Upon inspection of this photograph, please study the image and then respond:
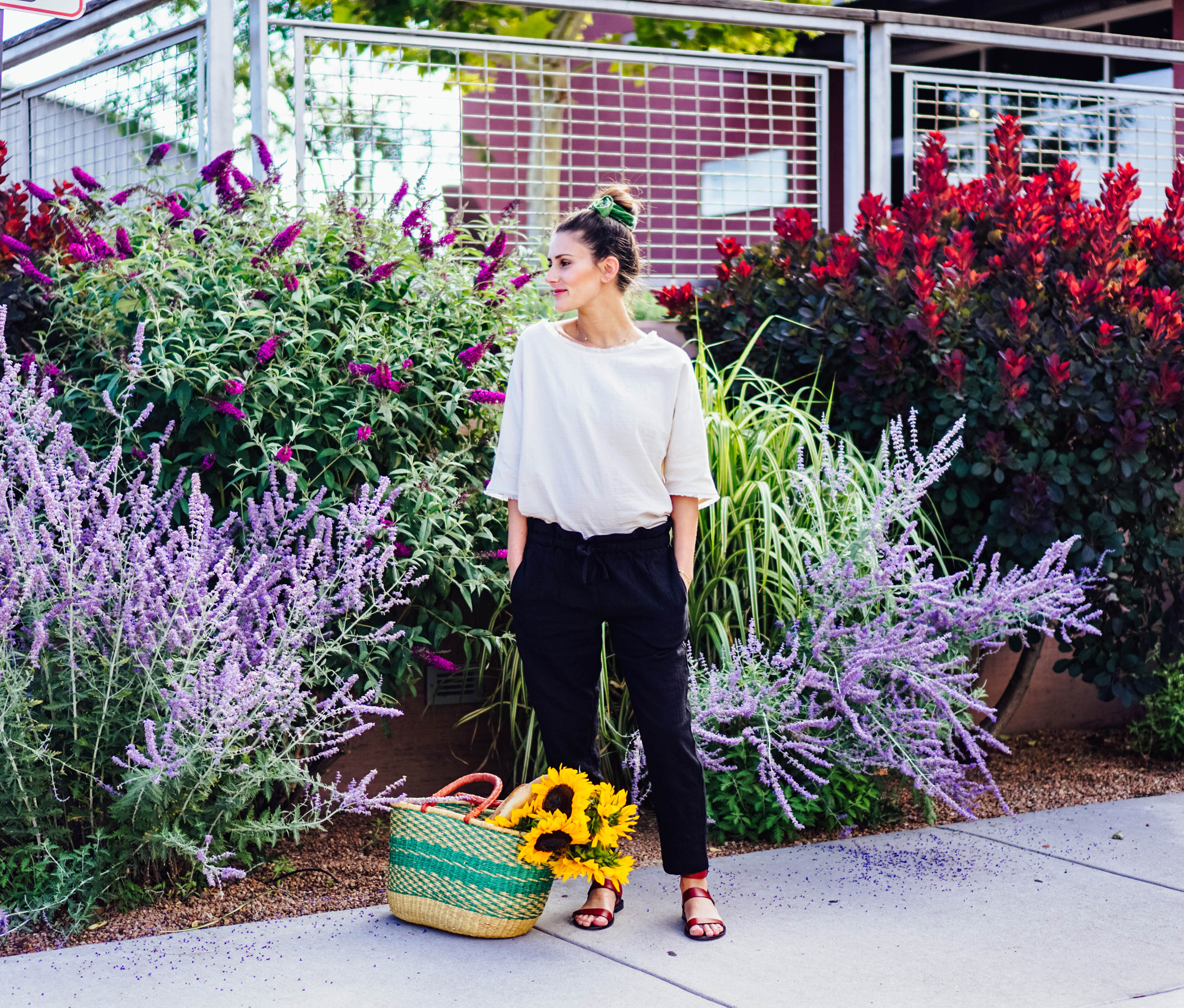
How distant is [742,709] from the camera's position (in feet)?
12.5

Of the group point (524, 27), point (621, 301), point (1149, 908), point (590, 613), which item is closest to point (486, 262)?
point (621, 301)

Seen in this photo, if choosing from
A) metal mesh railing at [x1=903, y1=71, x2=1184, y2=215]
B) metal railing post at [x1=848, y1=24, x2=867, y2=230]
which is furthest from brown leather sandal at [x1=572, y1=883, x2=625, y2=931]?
metal mesh railing at [x1=903, y1=71, x2=1184, y2=215]

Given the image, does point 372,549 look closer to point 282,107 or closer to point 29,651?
point 29,651

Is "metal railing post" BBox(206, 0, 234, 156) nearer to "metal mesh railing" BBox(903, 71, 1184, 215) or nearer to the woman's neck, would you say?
the woman's neck

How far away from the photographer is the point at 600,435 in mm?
3168

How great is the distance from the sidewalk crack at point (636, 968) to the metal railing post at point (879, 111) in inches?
173

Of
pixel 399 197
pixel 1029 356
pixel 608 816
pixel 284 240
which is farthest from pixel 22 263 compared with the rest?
pixel 1029 356

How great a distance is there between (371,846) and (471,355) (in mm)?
1575

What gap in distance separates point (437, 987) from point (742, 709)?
132 centimetres

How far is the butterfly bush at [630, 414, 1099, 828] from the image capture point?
3.93m

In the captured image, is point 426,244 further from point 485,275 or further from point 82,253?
point 82,253

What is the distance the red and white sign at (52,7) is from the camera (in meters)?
3.20

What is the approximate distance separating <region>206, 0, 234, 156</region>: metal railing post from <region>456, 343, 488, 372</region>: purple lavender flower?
1644mm

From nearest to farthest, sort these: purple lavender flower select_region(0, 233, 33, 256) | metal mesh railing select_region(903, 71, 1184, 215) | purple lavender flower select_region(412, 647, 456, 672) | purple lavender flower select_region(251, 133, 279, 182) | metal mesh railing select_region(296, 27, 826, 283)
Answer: purple lavender flower select_region(412, 647, 456, 672) < purple lavender flower select_region(0, 233, 33, 256) < purple lavender flower select_region(251, 133, 279, 182) < metal mesh railing select_region(296, 27, 826, 283) < metal mesh railing select_region(903, 71, 1184, 215)
